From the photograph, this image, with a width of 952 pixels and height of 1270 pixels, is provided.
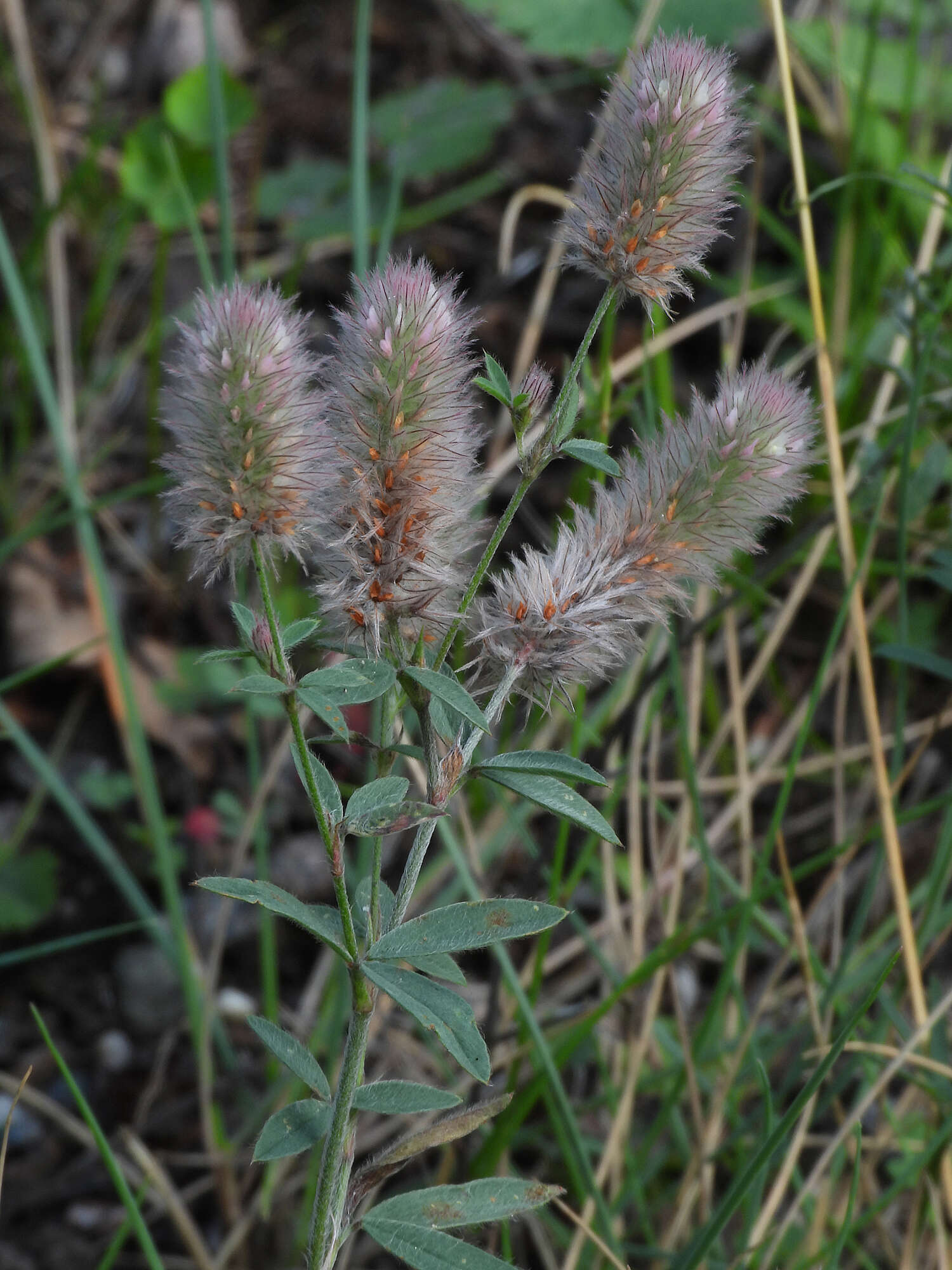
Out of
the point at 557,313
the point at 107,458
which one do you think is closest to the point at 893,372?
the point at 557,313

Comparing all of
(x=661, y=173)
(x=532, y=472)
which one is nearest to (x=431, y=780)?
(x=532, y=472)

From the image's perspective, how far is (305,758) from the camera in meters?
0.98

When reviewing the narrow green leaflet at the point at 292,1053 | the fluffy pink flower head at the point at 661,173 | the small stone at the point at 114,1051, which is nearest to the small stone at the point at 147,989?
the small stone at the point at 114,1051

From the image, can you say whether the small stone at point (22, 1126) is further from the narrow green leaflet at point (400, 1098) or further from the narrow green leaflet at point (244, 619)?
the narrow green leaflet at point (244, 619)

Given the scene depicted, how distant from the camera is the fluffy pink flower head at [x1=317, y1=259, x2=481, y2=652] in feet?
3.22

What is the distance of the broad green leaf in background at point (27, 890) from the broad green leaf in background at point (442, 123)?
208cm

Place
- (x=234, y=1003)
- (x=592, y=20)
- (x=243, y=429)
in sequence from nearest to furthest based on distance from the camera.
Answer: (x=243, y=429) → (x=234, y=1003) → (x=592, y=20)

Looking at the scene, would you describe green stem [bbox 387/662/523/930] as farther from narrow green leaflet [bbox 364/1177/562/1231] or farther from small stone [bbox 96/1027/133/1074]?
small stone [bbox 96/1027/133/1074]

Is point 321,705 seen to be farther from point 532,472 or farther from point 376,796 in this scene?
point 532,472

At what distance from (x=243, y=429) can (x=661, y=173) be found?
404 millimetres

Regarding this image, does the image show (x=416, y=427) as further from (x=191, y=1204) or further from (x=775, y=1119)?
(x=191, y=1204)

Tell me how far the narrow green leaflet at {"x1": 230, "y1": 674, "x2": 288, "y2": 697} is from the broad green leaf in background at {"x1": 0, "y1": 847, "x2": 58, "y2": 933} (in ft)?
4.85

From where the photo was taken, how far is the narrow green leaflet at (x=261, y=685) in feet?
3.10

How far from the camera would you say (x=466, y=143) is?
3355 mm
